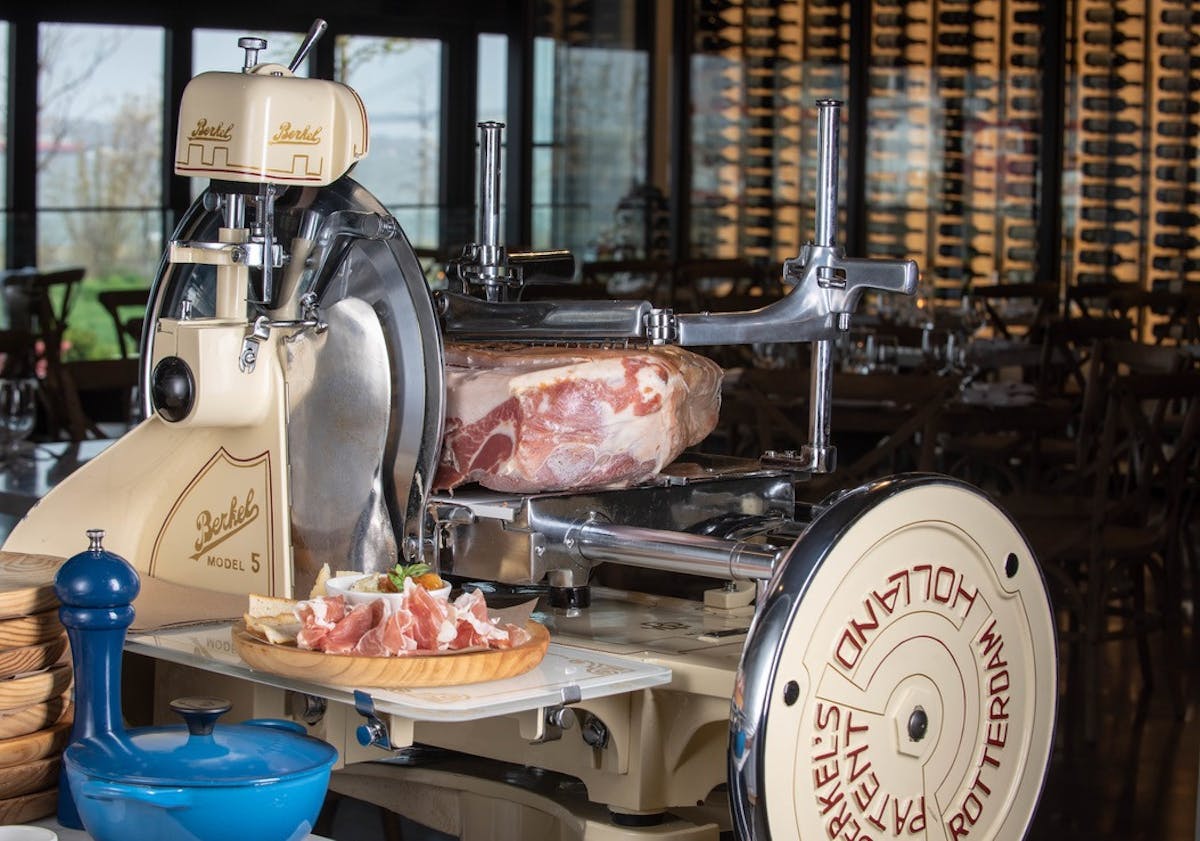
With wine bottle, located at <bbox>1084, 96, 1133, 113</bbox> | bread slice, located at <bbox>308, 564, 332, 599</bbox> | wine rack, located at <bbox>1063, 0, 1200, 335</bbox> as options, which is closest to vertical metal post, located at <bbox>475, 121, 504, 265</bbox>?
bread slice, located at <bbox>308, 564, 332, 599</bbox>

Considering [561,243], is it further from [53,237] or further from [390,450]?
[390,450]

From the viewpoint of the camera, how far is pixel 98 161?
823 cm

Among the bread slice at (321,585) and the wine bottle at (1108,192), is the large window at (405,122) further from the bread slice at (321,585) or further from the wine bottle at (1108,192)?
the bread slice at (321,585)

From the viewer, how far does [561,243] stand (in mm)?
8859

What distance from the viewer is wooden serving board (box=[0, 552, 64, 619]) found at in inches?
54.4

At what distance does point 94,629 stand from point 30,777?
0.15 meters

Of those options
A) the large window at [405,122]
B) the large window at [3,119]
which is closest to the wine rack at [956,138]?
the large window at [405,122]

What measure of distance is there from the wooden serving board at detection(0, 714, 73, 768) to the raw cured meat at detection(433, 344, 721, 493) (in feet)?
1.45

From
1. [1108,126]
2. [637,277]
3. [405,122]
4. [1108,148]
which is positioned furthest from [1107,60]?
[405,122]

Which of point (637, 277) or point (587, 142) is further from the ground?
point (587, 142)

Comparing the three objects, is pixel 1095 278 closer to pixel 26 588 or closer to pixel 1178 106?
pixel 1178 106

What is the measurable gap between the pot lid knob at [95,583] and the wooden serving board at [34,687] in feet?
0.31

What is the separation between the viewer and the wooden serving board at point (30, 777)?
1.36 m

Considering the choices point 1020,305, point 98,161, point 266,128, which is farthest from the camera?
point 98,161
